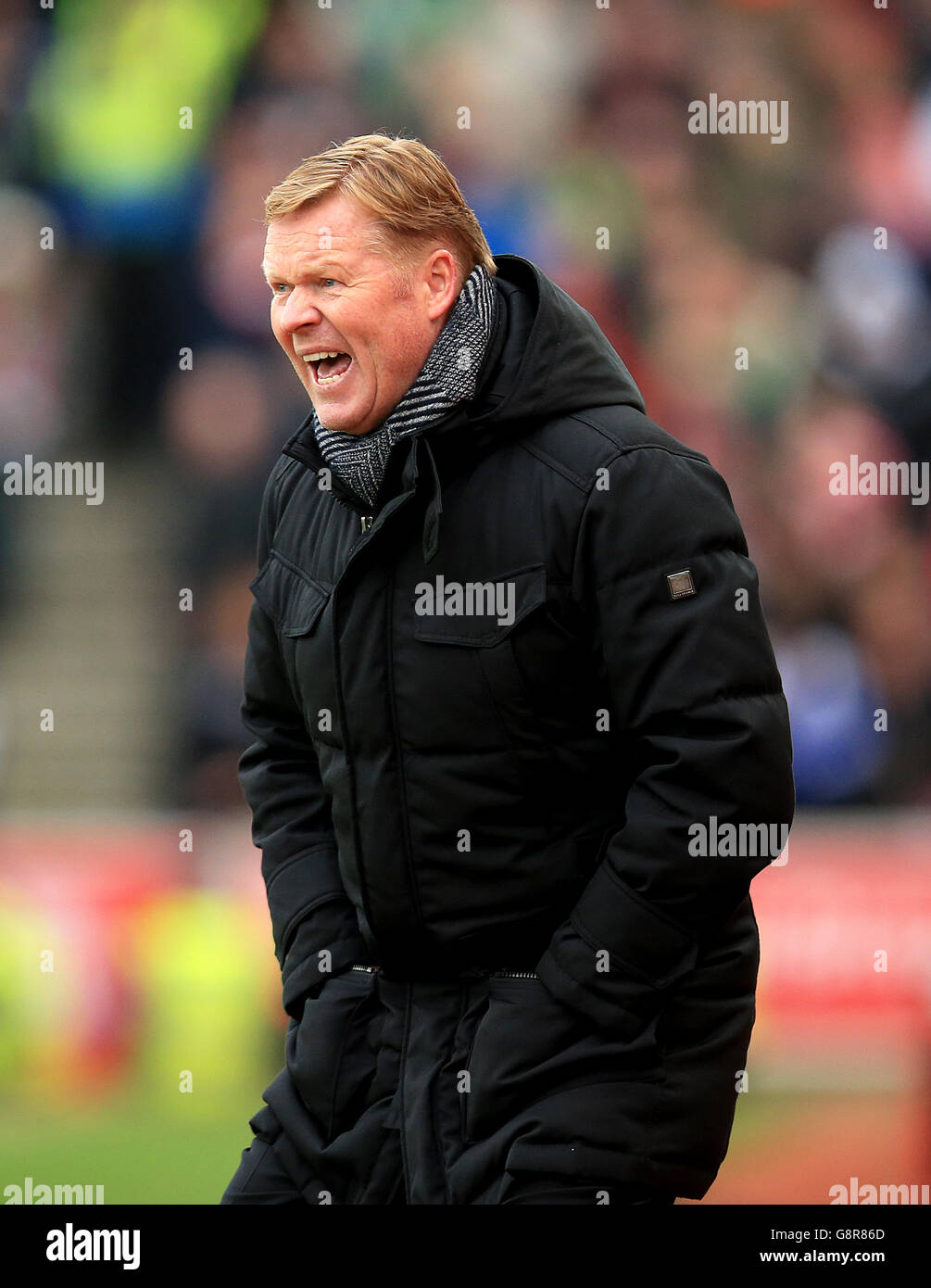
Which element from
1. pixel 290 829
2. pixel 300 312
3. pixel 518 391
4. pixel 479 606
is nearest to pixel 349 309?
pixel 300 312

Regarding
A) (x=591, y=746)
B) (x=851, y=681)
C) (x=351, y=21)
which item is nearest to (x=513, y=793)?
(x=591, y=746)

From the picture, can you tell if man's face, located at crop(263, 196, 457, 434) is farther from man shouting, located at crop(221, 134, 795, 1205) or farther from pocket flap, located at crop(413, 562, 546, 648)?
pocket flap, located at crop(413, 562, 546, 648)

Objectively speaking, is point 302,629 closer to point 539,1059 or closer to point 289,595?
point 289,595

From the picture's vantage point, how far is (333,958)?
2387 mm

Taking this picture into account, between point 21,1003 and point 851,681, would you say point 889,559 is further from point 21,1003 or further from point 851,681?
point 21,1003

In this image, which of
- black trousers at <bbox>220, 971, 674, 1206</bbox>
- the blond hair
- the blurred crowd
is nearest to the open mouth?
the blond hair

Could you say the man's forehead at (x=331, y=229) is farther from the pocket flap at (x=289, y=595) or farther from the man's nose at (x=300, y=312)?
the pocket flap at (x=289, y=595)

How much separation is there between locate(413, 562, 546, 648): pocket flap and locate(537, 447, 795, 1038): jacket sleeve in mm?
63

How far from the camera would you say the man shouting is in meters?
2.07

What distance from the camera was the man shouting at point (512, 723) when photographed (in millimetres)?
2074

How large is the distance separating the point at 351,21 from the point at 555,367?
4.05m

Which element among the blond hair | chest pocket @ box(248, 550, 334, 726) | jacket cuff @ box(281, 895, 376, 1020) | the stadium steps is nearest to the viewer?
the blond hair

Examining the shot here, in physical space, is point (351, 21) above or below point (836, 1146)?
above

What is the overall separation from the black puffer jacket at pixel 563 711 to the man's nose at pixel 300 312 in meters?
0.19
